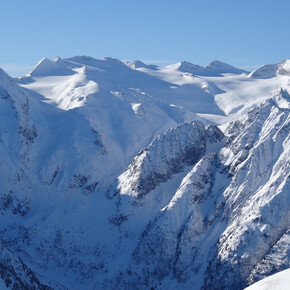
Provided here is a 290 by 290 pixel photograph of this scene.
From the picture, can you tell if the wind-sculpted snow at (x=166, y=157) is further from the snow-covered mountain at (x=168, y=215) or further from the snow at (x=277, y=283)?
the snow at (x=277, y=283)

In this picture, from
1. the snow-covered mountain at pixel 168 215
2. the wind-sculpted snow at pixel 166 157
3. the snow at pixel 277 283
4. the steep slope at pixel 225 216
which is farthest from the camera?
the wind-sculpted snow at pixel 166 157

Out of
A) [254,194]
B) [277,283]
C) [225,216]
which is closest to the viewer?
[277,283]

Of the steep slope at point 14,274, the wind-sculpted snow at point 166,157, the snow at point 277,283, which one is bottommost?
the steep slope at point 14,274

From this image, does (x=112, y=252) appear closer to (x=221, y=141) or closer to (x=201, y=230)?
(x=201, y=230)

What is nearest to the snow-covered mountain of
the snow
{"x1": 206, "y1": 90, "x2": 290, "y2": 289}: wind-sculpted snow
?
{"x1": 206, "y1": 90, "x2": 290, "y2": 289}: wind-sculpted snow

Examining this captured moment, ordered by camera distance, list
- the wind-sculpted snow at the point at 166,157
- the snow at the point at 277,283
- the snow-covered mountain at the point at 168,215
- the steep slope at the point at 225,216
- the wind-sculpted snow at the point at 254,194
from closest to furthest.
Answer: the snow at the point at 277,283, the wind-sculpted snow at the point at 254,194, the steep slope at the point at 225,216, the snow-covered mountain at the point at 168,215, the wind-sculpted snow at the point at 166,157

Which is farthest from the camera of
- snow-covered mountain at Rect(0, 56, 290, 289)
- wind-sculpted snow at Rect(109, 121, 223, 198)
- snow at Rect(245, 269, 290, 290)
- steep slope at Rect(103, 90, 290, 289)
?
wind-sculpted snow at Rect(109, 121, 223, 198)

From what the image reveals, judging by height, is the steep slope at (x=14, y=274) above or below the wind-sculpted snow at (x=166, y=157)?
below

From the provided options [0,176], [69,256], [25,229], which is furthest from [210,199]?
[0,176]

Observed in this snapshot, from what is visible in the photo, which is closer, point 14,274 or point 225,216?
point 14,274

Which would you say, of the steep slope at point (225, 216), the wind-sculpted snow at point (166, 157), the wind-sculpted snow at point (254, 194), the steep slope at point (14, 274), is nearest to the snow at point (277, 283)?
the steep slope at point (225, 216)

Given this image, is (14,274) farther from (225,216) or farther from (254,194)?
(254,194)

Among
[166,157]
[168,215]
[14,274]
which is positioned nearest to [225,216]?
[168,215]

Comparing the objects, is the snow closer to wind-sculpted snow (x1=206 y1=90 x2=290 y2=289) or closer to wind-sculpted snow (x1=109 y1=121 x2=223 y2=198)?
wind-sculpted snow (x1=206 y1=90 x2=290 y2=289)
